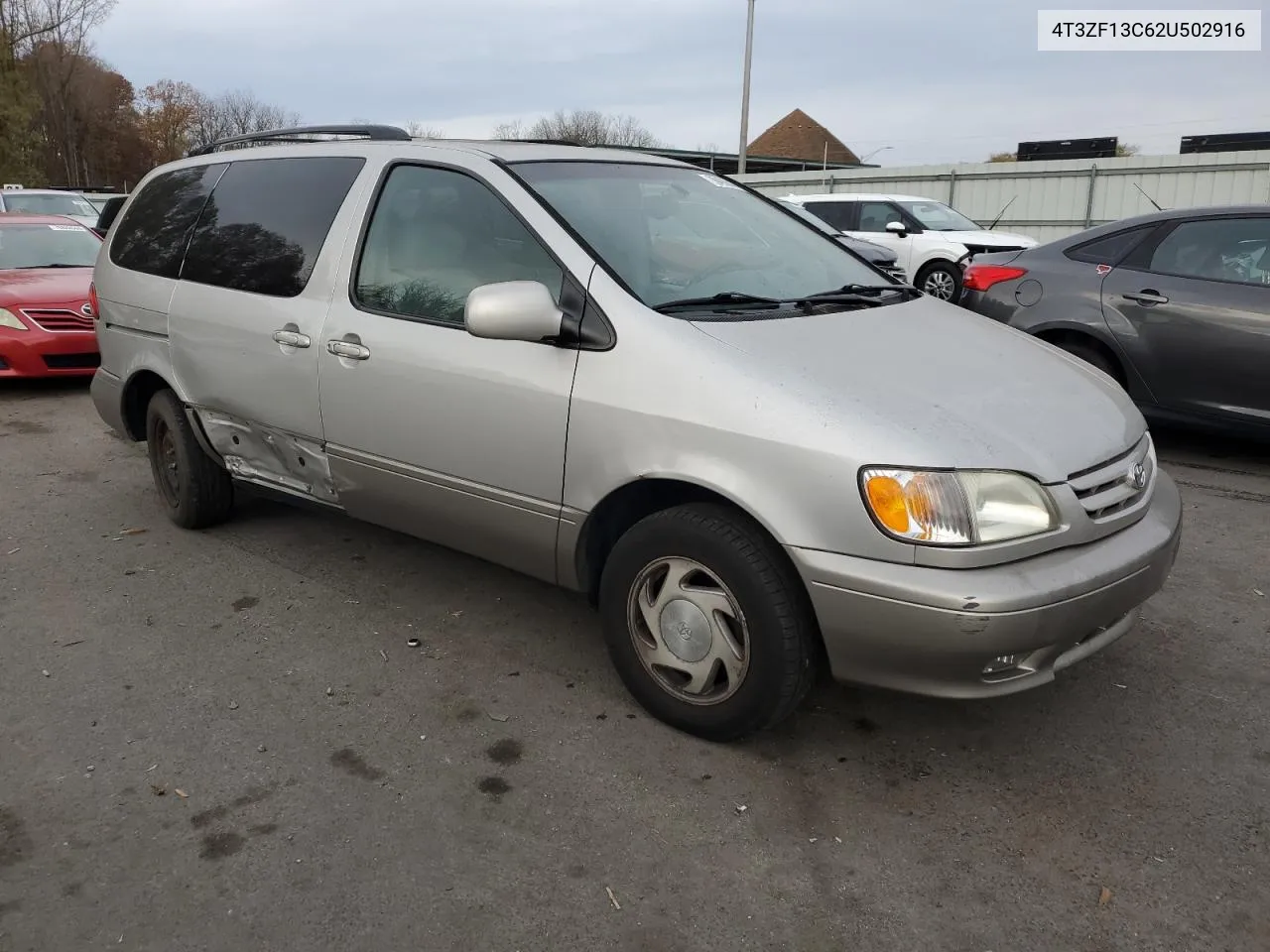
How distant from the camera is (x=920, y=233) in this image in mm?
14180

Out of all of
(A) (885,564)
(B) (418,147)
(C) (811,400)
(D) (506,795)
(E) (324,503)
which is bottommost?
(D) (506,795)

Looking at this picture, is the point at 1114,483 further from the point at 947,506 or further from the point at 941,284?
the point at 941,284

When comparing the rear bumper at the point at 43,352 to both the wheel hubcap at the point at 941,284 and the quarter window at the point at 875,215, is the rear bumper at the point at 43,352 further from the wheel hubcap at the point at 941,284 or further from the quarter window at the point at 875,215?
the quarter window at the point at 875,215

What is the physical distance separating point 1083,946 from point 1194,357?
4.48 m

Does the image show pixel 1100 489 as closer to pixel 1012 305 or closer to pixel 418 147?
pixel 418 147

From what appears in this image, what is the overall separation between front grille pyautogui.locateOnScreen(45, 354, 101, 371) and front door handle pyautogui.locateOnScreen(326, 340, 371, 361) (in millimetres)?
5575

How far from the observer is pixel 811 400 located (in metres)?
2.68

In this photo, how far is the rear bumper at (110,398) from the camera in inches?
197

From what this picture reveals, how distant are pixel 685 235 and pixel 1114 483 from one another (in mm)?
1606

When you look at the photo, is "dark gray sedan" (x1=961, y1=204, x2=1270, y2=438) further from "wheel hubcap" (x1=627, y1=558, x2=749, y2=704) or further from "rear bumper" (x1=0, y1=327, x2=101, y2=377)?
"rear bumper" (x1=0, y1=327, x2=101, y2=377)

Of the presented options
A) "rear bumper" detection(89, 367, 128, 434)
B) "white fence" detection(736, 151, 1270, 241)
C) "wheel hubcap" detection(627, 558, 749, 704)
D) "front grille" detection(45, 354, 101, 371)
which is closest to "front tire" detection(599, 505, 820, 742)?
"wheel hubcap" detection(627, 558, 749, 704)

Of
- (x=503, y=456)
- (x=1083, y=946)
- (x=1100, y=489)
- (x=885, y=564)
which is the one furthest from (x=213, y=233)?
(x=1083, y=946)

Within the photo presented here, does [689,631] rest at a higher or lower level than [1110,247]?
lower

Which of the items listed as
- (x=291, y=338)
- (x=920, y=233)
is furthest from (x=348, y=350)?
(x=920, y=233)
